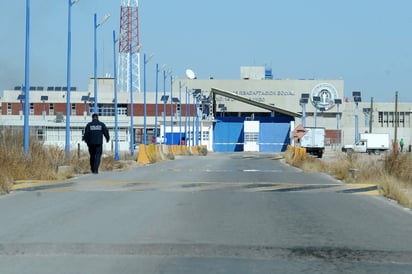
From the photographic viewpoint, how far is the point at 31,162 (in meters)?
24.7

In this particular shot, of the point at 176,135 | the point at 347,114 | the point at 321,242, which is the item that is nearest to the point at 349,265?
the point at 321,242

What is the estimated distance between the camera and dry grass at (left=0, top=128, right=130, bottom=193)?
22450mm

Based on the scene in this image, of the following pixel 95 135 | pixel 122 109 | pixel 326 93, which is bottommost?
pixel 95 135

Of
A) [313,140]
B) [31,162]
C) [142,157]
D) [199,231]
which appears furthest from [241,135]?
[199,231]

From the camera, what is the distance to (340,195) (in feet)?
63.8

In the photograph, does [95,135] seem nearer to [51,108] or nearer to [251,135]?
[251,135]

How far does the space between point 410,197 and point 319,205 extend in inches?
117

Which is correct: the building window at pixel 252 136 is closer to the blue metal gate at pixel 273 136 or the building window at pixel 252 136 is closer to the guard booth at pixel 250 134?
the guard booth at pixel 250 134

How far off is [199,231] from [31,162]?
13.7 m

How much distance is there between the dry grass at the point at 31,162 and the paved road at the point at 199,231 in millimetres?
2853

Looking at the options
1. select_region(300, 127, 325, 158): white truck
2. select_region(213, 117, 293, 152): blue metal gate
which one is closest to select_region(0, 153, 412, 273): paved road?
select_region(300, 127, 325, 158): white truck

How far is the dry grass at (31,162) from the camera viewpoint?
22450 millimetres

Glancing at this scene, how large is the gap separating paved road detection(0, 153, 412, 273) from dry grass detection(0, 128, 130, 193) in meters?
2.85

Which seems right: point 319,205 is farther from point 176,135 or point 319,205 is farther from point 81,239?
point 176,135
